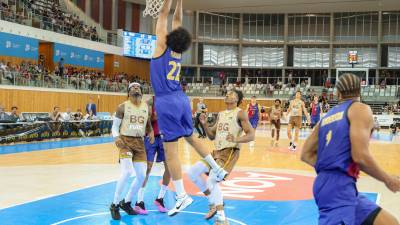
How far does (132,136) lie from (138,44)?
31.0 meters

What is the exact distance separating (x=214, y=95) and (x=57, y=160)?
2843 cm

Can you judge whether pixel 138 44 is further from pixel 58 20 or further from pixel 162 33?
pixel 162 33

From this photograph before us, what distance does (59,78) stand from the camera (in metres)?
27.1

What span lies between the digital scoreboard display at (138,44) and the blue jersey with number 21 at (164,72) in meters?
31.5

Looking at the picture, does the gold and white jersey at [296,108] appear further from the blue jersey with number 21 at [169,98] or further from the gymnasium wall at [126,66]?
the gymnasium wall at [126,66]

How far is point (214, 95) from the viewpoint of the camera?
4038cm

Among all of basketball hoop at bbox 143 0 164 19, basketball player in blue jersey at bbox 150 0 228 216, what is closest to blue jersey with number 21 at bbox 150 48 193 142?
basketball player in blue jersey at bbox 150 0 228 216

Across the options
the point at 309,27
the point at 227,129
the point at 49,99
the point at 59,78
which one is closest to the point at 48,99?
the point at 49,99

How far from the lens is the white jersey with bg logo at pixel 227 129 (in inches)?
253

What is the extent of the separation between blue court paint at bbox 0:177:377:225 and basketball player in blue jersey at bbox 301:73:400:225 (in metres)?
2.78

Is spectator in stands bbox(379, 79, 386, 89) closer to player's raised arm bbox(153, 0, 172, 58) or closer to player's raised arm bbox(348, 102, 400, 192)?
player's raised arm bbox(153, 0, 172, 58)

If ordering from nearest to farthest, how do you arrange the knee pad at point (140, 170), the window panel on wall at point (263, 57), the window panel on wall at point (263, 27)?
the knee pad at point (140, 170) < the window panel on wall at point (263, 57) < the window panel on wall at point (263, 27)

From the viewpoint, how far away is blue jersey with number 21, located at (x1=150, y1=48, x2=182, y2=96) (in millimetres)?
5211

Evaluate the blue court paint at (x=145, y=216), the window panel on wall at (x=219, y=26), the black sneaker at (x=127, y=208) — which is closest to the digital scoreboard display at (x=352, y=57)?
the window panel on wall at (x=219, y=26)
